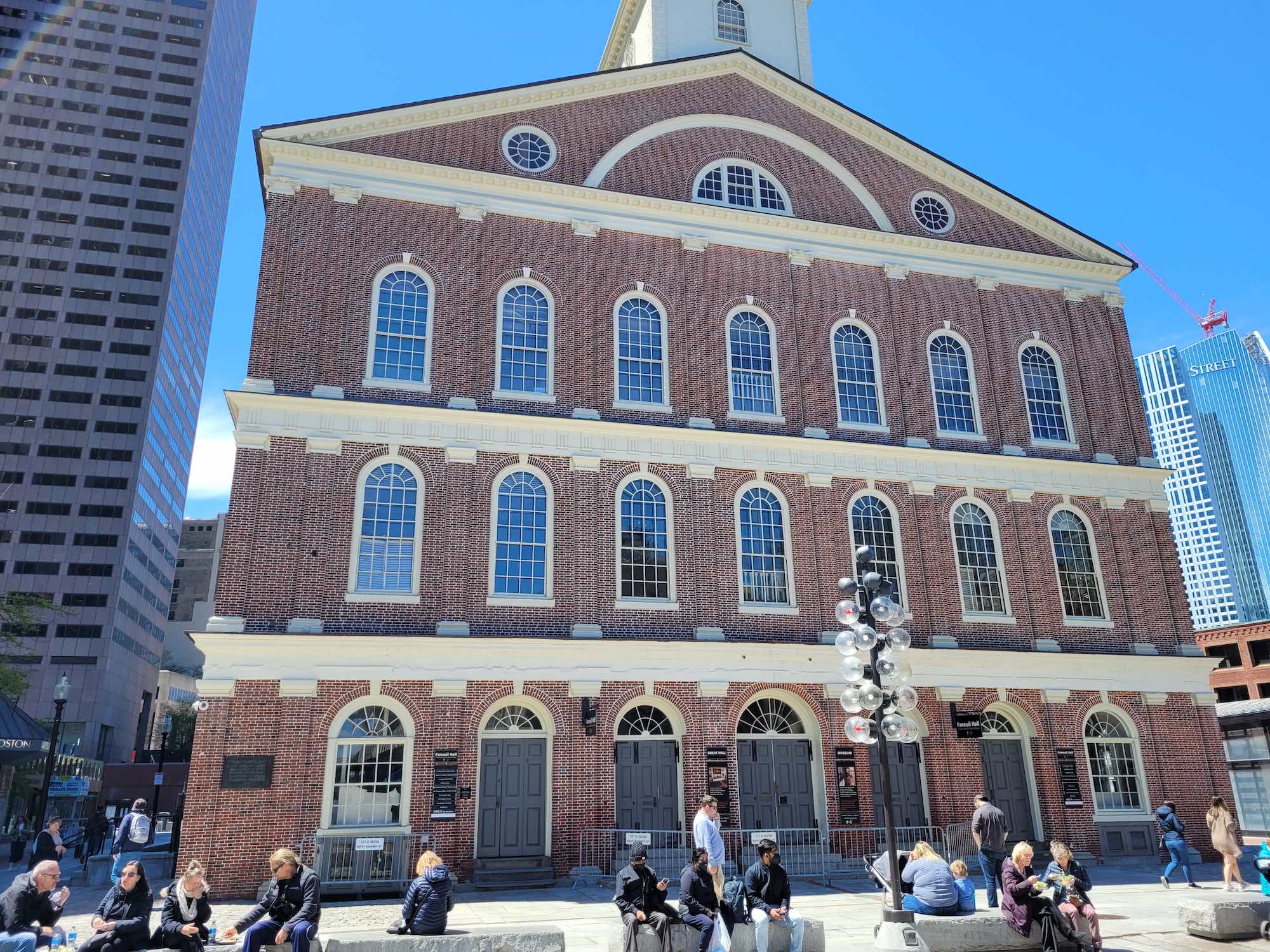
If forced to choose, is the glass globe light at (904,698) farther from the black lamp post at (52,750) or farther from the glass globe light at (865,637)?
the black lamp post at (52,750)

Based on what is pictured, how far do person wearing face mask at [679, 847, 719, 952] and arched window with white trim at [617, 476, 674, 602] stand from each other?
1089 centimetres

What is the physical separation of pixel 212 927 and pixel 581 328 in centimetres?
1593

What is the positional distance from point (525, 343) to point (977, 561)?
1322 centimetres

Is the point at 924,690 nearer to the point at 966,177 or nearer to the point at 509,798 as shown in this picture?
the point at 509,798

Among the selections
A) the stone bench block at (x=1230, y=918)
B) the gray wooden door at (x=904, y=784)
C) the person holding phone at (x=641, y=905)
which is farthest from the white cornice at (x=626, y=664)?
the stone bench block at (x=1230, y=918)

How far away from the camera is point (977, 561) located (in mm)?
25297

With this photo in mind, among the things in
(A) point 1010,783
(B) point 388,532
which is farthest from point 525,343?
(A) point 1010,783

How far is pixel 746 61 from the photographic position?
28.1 m

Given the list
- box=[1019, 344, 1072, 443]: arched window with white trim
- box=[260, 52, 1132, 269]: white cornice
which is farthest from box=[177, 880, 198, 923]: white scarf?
box=[1019, 344, 1072, 443]: arched window with white trim

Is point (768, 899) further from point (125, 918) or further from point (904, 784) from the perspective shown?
point (904, 784)

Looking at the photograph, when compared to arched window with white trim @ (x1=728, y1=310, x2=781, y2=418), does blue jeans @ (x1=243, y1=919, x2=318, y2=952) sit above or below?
below

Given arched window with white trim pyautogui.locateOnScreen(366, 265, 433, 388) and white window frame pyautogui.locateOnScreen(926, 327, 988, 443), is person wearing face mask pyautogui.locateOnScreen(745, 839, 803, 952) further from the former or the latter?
white window frame pyautogui.locateOnScreen(926, 327, 988, 443)

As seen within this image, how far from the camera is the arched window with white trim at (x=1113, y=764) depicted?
950 inches

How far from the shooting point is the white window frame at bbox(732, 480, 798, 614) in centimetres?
2295
